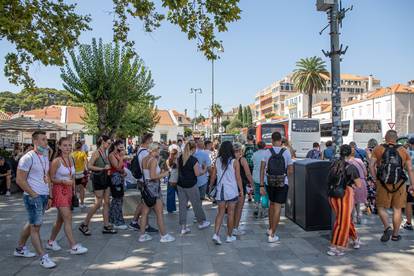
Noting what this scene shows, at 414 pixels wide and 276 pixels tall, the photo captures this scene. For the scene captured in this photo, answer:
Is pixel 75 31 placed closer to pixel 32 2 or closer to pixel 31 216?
pixel 32 2

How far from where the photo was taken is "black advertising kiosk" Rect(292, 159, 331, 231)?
21.3 feet

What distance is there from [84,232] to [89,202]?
12.2 ft

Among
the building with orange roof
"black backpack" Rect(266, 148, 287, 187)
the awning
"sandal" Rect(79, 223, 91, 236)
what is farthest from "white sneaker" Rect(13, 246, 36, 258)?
the building with orange roof

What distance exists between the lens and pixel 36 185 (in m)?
5.02

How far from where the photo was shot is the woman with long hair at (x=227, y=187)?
6062 mm

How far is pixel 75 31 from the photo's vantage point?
10641 millimetres

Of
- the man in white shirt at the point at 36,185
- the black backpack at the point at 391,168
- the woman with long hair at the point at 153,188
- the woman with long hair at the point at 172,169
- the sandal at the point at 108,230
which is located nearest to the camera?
the man in white shirt at the point at 36,185

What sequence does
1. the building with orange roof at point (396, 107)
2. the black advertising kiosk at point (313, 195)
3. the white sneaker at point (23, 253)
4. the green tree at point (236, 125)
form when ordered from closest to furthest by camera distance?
the white sneaker at point (23, 253), the black advertising kiosk at point (313, 195), the building with orange roof at point (396, 107), the green tree at point (236, 125)

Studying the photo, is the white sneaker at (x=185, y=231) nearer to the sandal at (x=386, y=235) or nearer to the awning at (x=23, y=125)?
the sandal at (x=386, y=235)

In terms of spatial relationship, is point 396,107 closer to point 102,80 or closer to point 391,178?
point 102,80

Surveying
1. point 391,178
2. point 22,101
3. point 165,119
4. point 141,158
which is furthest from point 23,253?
point 22,101

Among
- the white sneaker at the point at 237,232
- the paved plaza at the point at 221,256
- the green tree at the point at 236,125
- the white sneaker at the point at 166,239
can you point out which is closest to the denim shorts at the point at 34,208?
the paved plaza at the point at 221,256

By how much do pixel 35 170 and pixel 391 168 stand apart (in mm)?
5379

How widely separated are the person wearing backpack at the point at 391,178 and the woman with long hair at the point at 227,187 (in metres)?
2.30
